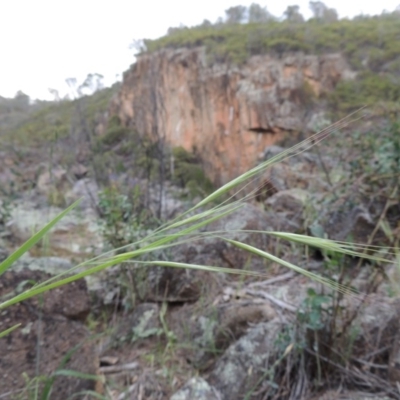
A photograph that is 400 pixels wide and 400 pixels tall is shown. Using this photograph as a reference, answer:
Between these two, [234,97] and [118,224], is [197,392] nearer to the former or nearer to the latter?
[118,224]

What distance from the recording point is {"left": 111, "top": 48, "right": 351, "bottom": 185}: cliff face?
17672mm

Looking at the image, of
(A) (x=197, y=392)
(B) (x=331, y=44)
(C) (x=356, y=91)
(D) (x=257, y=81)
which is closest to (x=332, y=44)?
(B) (x=331, y=44)

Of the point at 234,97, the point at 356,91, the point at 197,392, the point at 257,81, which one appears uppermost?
the point at 257,81

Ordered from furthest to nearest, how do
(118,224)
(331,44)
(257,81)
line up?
(331,44)
(257,81)
(118,224)

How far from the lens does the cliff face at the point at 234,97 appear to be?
17672 mm

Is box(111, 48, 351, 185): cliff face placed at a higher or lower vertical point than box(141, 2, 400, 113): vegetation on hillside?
lower

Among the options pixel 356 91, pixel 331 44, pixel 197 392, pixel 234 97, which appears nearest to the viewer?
pixel 197 392

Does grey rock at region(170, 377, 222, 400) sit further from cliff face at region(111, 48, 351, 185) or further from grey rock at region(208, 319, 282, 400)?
cliff face at region(111, 48, 351, 185)

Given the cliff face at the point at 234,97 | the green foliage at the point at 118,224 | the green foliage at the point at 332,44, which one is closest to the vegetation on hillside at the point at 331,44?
the green foliage at the point at 332,44

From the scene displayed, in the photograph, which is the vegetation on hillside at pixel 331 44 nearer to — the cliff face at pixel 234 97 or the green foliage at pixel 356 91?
the green foliage at pixel 356 91

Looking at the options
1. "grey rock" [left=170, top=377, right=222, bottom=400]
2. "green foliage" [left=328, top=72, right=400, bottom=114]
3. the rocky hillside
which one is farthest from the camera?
the rocky hillside

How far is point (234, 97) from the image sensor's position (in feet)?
61.3

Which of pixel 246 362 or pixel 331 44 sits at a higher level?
pixel 331 44

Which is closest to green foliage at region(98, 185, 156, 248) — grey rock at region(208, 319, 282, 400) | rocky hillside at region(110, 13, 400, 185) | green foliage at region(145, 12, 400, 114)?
grey rock at region(208, 319, 282, 400)
